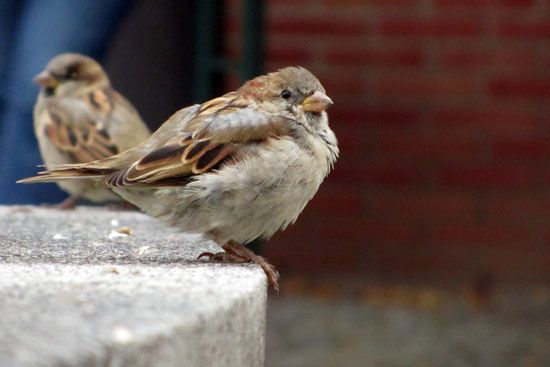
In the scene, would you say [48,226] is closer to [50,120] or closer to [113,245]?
[113,245]

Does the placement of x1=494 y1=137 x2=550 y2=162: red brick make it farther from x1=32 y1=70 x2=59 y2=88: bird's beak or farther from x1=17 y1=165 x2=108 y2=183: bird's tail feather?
x1=17 y1=165 x2=108 y2=183: bird's tail feather

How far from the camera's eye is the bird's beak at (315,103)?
11.8 feet

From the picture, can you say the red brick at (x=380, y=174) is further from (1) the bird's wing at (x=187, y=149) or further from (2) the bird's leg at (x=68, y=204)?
(1) the bird's wing at (x=187, y=149)

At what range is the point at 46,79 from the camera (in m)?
5.26

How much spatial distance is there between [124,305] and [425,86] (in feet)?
15.2

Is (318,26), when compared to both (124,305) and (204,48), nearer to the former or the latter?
(204,48)

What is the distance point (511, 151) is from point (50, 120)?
102 inches

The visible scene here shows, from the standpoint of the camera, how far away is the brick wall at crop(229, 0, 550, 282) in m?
6.65

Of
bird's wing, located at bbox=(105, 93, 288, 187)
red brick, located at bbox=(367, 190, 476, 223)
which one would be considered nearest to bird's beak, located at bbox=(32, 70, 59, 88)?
bird's wing, located at bbox=(105, 93, 288, 187)

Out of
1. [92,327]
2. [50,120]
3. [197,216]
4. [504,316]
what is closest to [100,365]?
[92,327]

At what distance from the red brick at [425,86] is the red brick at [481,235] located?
2.30 feet

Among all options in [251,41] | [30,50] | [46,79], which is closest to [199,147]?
[46,79]

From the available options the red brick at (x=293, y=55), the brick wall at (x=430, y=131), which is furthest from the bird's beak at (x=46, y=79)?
the red brick at (x=293, y=55)

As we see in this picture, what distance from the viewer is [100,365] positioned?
1.98m
